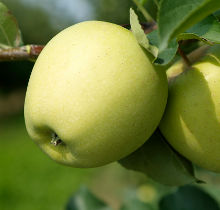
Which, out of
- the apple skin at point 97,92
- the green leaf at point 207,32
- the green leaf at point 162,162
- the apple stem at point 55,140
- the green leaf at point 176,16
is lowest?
the green leaf at point 162,162

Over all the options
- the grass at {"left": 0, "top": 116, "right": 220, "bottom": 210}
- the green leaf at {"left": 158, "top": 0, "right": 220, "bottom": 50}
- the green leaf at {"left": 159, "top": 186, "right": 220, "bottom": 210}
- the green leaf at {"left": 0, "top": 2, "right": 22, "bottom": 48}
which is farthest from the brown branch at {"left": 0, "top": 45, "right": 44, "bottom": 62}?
the grass at {"left": 0, "top": 116, "right": 220, "bottom": 210}

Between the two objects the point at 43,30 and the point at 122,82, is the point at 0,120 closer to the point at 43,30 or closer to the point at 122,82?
the point at 43,30

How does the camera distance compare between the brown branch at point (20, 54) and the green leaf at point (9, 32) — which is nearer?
the brown branch at point (20, 54)

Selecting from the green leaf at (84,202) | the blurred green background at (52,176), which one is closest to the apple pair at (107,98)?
the green leaf at (84,202)

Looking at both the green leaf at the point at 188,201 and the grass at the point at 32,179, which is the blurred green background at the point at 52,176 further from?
the green leaf at the point at 188,201

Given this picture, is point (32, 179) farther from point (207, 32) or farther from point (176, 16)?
point (176, 16)

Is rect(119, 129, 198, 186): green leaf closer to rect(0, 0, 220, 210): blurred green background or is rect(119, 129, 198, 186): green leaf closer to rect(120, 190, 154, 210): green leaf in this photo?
rect(120, 190, 154, 210): green leaf
